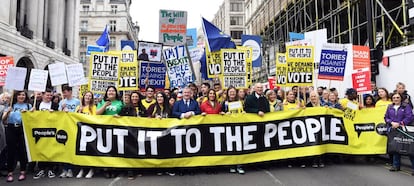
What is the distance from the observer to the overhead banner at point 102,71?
8.17m

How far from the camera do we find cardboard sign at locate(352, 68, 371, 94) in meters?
9.18

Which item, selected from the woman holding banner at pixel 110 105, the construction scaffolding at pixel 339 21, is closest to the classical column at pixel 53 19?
the construction scaffolding at pixel 339 21

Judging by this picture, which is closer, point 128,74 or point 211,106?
point 211,106

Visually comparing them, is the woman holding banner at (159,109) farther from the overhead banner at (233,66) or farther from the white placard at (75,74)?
the white placard at (75,74)

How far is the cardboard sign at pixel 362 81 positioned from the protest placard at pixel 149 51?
637cm

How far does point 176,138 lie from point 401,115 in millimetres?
4698

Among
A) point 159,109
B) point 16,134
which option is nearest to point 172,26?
point 159,109

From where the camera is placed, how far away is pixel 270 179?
625 centimetres

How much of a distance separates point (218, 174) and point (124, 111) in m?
2.34

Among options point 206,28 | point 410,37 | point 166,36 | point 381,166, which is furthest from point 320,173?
point 410,37

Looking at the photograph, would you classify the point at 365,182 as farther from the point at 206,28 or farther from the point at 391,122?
the point at 206,28

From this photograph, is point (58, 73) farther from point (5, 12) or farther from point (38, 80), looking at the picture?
point (5, 12)

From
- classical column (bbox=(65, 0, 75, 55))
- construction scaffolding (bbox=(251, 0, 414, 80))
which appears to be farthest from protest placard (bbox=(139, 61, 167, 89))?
classical column (bbox=(65, 0, 75, 55))

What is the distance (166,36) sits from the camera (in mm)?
10953
